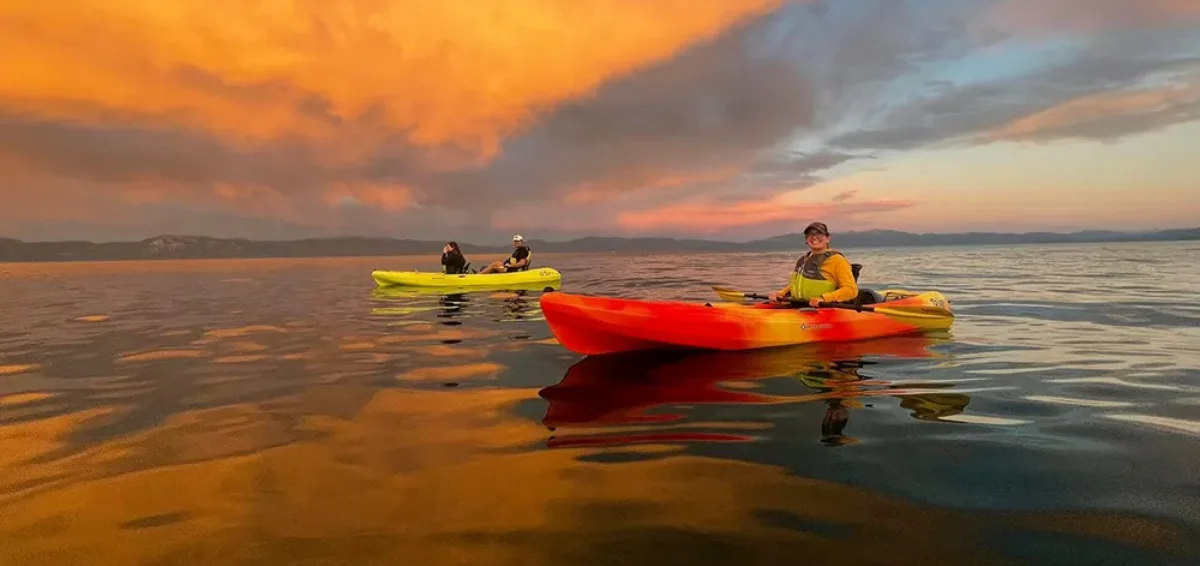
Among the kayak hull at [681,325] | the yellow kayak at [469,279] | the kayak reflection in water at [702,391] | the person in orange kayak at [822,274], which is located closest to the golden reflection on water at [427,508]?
the kayak reflection in water at [702,391]

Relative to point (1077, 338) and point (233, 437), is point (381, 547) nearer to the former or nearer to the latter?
point (233, 437)

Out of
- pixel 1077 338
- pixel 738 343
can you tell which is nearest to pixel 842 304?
pixel 738 343

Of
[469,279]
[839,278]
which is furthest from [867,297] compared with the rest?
[469,279]

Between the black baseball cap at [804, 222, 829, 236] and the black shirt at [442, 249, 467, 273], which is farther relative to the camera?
the black shirt at [442, 249, 467, 273]

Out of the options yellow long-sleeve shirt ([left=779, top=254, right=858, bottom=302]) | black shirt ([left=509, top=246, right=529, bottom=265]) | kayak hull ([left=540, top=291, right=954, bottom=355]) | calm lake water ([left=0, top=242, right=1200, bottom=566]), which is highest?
black shirt ([left=509, top=246, right=529, bottom=265])

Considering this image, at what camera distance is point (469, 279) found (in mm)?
27453

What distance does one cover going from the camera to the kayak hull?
34.1 ft

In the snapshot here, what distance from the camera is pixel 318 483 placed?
5172 millimetres

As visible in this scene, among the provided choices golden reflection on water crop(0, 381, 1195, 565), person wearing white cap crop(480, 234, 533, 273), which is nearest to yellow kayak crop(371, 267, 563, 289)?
person wearing white cap crop(480, 234, 533, 273)

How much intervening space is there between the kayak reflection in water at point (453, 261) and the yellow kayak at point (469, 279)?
2.33 ft

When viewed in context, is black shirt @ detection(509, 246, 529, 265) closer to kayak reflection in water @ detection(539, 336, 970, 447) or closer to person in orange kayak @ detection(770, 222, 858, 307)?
person in orange kayak @ detection(770, 222, 858, 307)

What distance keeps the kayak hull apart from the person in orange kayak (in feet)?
1.26

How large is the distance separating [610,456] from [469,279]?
74.7 ft

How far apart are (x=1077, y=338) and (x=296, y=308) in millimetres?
23378
